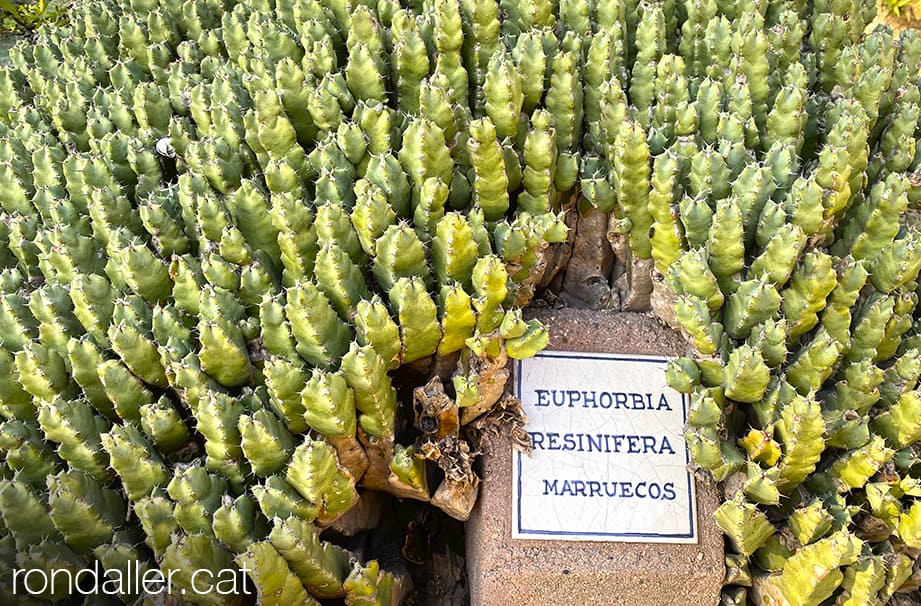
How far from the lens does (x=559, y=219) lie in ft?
8.85

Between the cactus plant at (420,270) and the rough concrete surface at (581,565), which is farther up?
the cactus plant at (420,270)

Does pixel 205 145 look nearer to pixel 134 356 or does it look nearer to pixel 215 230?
pixel 215 230

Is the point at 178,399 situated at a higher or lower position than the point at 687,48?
lower

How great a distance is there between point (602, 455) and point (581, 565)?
14.6 inches

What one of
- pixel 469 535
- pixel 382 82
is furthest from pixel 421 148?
pixel 469 535

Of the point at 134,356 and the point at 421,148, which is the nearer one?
the point at 134,356

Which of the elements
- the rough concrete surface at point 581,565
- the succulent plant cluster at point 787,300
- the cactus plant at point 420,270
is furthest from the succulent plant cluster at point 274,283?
the succulent plant cluster at point 787,300

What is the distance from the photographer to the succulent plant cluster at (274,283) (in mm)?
2191

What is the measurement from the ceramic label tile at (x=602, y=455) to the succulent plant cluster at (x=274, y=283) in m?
0.21

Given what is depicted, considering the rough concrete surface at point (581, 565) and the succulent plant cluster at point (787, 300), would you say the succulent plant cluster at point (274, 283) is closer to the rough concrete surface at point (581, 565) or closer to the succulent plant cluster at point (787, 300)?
the rough concrete surface at point (581, 565)

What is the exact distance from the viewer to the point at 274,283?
2.59 m

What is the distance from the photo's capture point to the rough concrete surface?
2488mm

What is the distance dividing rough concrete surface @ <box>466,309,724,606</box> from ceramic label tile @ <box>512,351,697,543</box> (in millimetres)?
34

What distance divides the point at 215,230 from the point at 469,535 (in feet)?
4.55
